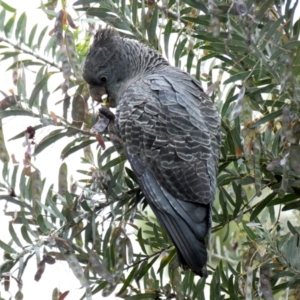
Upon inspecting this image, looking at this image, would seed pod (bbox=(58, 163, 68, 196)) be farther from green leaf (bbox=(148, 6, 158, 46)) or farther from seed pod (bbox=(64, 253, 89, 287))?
green leaf (bbox=(148, 6, 158, 46))

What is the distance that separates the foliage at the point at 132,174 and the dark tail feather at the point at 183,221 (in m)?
0.05

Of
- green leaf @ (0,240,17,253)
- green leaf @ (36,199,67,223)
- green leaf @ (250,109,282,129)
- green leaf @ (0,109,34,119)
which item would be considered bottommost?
green leaf @ (0,240,17,253)

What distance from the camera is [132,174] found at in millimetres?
2510

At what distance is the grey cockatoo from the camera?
225 cm

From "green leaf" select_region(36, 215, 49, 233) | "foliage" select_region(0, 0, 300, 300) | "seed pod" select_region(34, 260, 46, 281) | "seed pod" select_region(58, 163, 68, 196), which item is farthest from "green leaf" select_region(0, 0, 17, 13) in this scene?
"seed pod" select_region(34, 260, 46, 281)

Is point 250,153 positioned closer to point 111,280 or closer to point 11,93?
point 111,280

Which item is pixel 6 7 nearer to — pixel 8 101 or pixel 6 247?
pixel 8 101

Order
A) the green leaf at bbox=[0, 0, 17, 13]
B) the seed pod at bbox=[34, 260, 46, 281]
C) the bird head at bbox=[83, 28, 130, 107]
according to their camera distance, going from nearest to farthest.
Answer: the seed pod at bbox=[34, 260, 46, 281] < the green leaf at bbox=[0, 0, 17, 13] < the bird head at bbox=[83, 28, 130, 107]

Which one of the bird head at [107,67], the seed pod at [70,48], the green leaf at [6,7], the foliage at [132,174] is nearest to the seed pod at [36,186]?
the foliage at [132,174]

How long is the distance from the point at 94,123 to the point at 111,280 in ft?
1.88

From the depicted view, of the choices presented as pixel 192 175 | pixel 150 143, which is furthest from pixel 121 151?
pixel 192 175

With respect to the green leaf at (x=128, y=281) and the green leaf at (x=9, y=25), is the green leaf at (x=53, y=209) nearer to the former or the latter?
the green leaf at (x=128, y=281)

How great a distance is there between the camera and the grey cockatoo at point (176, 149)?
2.25 meters

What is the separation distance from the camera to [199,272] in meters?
2.16
